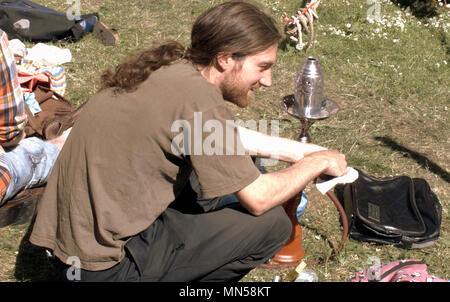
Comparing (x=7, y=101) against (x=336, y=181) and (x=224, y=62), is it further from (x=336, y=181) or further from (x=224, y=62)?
(x=336, y=181)

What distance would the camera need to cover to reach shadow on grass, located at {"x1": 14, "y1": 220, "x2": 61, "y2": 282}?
3.00 m

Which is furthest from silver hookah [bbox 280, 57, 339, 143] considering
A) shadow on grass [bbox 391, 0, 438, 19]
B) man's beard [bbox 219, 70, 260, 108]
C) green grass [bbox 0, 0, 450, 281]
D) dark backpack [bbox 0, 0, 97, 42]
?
shadow on grass [bbox 391, 0, 438, 19]

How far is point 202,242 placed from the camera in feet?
8.11

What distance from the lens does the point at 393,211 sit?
3.57 meters

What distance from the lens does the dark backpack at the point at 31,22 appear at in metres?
5.53

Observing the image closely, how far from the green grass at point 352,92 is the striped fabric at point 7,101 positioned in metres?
0.54

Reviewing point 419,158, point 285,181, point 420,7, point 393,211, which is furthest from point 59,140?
point 420,7

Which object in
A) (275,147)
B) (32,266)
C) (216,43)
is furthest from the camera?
(32,266)

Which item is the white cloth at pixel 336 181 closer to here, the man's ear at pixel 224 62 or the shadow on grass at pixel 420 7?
the man's ear at pixel 224 62

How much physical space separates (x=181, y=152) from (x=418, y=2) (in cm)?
646

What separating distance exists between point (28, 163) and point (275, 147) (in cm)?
157

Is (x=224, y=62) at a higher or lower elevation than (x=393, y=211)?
higher

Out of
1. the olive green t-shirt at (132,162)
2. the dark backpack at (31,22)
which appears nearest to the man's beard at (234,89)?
the olive green t-shirt at (132,162)

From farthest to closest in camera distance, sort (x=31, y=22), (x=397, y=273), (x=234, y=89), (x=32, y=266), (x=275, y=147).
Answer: (x=31, y=22), (x=32, y=266), (x=397, y=273), (x=275, y=147), (x=234, y=89)
